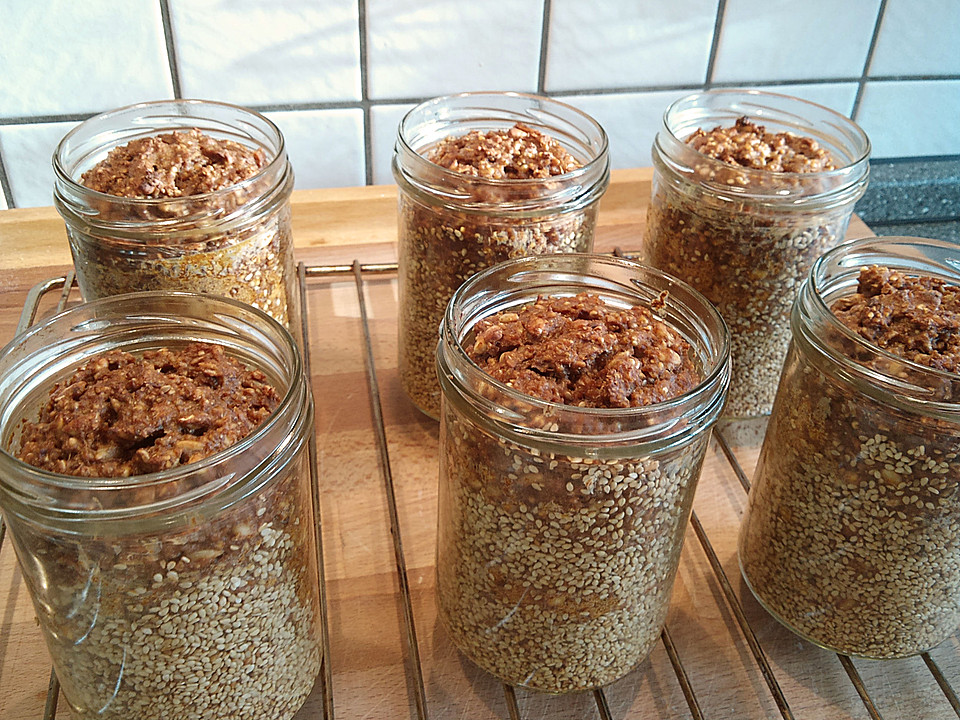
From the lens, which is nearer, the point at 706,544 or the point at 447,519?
the point at 447,519

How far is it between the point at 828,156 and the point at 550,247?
1.05 ft

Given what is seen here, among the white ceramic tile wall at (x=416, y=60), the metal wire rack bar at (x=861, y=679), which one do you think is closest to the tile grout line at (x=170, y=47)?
the white ceramic tile wall at (x=416, y=60)

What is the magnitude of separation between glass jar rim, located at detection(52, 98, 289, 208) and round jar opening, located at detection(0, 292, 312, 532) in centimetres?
10

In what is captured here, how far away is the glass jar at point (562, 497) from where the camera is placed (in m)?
0.57

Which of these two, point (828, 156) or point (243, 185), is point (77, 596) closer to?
point (243, 185)

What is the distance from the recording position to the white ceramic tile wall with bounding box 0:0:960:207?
1.08 m

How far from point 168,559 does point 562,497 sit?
0.25 meters

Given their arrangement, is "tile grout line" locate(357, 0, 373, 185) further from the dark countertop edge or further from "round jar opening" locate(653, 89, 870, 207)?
the dark countertop edge

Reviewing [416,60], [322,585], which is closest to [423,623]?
[322,585]

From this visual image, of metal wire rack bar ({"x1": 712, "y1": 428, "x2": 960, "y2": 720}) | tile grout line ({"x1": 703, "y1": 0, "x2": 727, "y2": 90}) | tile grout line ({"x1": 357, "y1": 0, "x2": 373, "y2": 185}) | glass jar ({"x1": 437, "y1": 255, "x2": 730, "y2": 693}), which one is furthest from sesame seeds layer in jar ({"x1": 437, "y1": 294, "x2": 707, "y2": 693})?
tile grout line ({"x1": 703, "y1": 0, "x2": 727, "y2": 90})

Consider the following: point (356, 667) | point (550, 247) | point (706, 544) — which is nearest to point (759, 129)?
point (550, 247)

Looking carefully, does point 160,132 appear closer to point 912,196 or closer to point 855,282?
point 855,282

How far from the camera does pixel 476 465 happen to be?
613 millimetres

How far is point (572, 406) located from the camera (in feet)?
1.82
